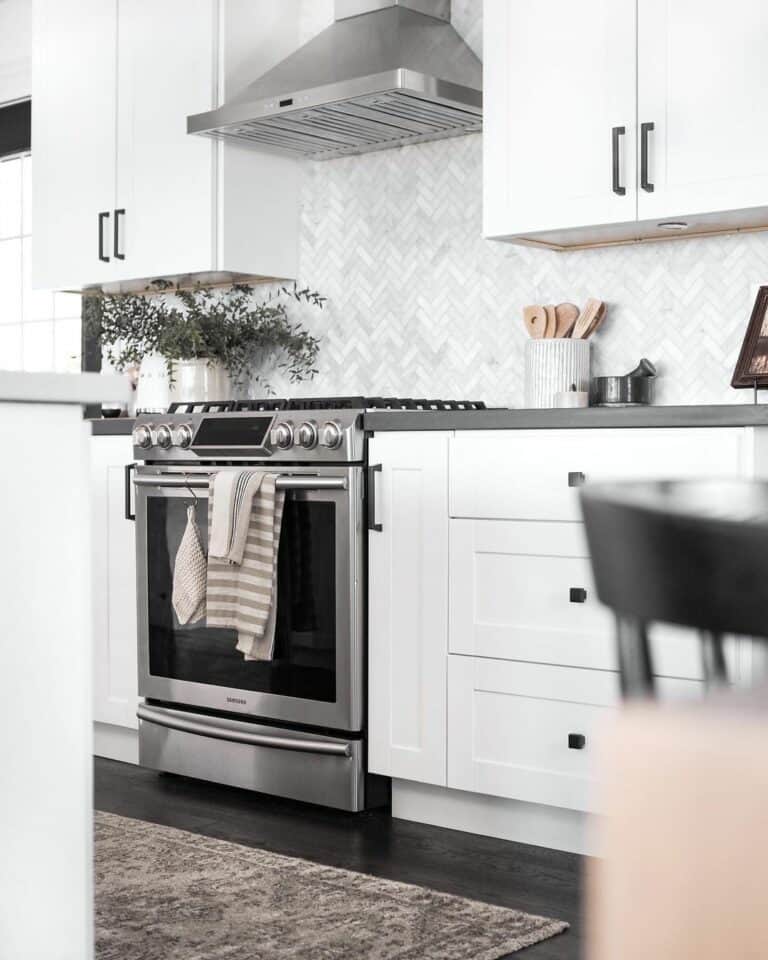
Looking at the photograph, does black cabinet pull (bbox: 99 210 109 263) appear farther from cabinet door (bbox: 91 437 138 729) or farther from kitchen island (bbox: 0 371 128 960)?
kitchen island (bbox: 0 371 128 960)

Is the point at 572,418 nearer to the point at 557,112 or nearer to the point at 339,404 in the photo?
the point at 339,404

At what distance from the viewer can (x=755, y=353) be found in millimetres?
2990

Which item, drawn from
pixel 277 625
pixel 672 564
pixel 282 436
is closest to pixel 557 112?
pixel 282 436

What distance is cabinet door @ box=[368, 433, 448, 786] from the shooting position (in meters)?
3.01

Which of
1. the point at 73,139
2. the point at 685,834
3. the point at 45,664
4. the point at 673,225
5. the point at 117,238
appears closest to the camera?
the point at 685,834

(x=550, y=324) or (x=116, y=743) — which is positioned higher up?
(x=550, y=324)

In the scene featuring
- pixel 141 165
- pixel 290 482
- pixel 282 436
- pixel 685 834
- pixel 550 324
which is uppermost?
pixel 141 165

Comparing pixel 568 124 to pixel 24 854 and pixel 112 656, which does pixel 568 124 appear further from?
pixel 24 854

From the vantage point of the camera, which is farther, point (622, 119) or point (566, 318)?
point (566, 318)

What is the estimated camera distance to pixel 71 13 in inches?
173

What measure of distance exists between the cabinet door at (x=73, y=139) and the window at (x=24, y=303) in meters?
0.65

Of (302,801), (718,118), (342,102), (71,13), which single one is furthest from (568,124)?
(71,13)

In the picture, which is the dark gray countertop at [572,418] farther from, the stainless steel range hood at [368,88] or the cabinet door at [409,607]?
the stainless steel range hood at [368,88]

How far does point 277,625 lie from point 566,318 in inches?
43.0
